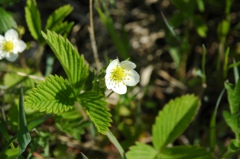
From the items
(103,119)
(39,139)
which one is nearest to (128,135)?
(39,139)

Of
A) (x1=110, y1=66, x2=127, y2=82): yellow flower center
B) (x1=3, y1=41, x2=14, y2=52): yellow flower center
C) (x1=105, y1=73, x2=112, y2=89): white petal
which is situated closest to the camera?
(x1=105, y1=73, x2=112, y2=89): white petal

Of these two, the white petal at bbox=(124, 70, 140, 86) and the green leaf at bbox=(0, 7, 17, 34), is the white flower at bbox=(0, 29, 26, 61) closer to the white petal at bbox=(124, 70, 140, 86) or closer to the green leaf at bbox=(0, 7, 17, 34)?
the green leaf at bbox=(0, 7, 17, 34)

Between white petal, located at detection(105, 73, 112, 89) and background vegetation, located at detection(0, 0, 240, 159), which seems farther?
background vegetation, located at detection(0, 0, 240, 159)

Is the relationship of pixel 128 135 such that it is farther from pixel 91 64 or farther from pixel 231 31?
pixel 231 31

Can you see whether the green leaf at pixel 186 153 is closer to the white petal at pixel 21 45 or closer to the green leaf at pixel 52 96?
the green leaf at pixel 52 96

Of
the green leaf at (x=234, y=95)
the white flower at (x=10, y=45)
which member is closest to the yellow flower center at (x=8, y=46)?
the white flower at (x=10, y=45)

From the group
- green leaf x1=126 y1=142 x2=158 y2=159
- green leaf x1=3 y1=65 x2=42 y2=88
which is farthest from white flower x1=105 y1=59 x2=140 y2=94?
green leaf x1=3 y1=65 x2=42 y2=88

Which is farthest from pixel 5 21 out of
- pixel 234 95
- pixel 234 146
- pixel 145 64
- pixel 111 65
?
pixel 234 146

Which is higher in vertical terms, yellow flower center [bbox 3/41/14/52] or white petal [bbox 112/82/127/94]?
yellow flower center [bbox 3/41/14/52]
